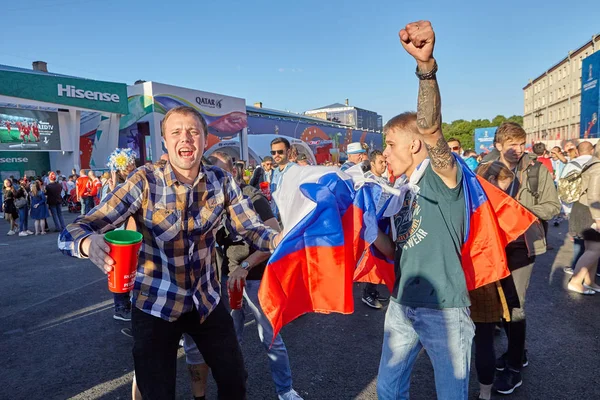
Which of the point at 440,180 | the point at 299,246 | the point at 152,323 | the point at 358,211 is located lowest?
the point at 152,323

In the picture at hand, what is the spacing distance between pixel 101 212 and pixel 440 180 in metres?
1.73

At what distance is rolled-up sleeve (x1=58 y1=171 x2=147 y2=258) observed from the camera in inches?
72.8

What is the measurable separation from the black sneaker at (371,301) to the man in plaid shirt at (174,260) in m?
3.27

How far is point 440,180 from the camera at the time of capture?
2.06 meters

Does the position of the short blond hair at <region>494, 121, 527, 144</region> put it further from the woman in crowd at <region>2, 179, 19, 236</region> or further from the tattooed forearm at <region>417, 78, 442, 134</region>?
the woman in crowd at <region>2, 179, 19, 236</region>

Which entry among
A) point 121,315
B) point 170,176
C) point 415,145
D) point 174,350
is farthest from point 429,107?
point 121,315

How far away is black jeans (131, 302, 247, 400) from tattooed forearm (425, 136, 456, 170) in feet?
4.76

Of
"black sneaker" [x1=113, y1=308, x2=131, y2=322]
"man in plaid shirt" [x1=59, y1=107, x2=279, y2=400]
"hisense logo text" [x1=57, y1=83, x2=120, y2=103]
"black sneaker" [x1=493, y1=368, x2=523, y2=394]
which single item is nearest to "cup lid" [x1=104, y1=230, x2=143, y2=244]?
"man in plaid shirt" [x1=59, y1=107, x2=279, y2=400]

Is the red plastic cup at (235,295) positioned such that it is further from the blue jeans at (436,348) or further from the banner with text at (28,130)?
the banner with text at (28,130)

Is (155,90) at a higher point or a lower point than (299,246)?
higher

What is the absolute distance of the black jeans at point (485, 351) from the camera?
2.78 metres

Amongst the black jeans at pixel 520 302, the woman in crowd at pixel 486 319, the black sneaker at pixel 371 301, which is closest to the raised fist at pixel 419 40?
the woman in crowd at pixel 486 319

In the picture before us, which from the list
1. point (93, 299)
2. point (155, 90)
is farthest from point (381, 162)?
point (155, 90)

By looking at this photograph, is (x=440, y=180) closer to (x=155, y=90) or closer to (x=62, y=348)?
(x=62, y=348)
